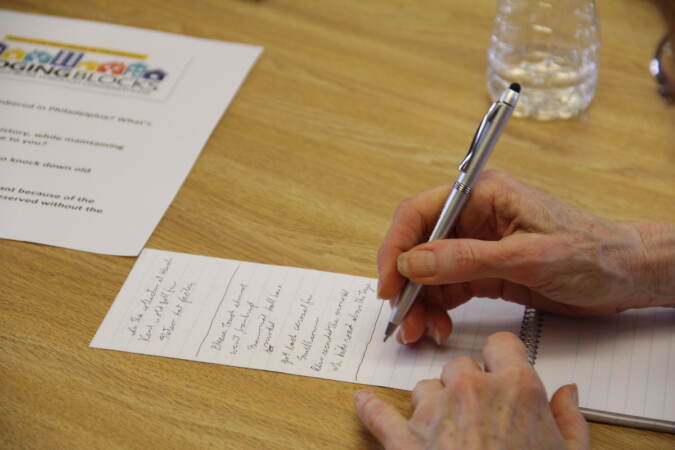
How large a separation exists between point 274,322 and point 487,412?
241 millimetres

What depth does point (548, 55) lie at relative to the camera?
1.01m

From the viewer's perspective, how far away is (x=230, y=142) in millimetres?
976

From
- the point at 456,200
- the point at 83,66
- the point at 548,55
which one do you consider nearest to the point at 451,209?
the point at 456,200

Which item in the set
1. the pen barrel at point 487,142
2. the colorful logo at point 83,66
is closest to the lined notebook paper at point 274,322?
the pen barrel at point 487,142

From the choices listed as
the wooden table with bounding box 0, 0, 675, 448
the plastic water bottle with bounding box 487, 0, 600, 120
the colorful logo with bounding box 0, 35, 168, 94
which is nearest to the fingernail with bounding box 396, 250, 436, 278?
the wooden table with bounding box 0, 0, 675, 448

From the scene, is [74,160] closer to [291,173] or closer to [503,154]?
[291,173]

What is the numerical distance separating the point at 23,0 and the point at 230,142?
524mm

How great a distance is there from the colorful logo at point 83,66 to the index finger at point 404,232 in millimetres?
485

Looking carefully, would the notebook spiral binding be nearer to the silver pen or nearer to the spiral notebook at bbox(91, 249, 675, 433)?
the spiral notebook at bbox(91, 249, 675, 433)

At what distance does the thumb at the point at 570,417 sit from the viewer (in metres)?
0.62

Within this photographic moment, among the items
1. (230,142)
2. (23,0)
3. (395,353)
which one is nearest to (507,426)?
(395,353)

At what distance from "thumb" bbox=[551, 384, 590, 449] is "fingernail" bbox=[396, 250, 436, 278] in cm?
15

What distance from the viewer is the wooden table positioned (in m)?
0.68

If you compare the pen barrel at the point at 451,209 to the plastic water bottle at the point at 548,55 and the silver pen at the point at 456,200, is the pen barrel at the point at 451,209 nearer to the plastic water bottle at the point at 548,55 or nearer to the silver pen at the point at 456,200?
the silver pen at the point at 456,200
